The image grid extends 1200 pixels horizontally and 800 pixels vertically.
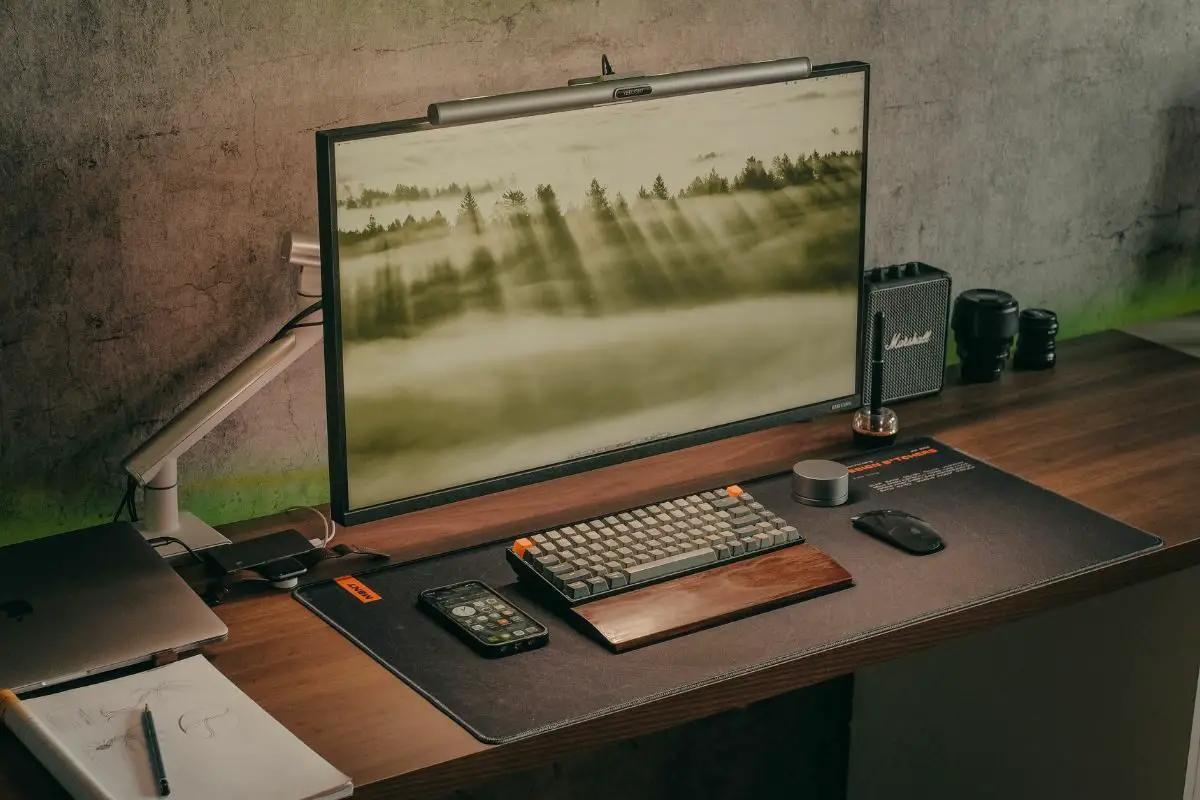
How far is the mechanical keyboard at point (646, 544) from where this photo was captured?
158 cm

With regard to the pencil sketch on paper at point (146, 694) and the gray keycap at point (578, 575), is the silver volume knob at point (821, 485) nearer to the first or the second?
the gray keycap at point (578, 575)

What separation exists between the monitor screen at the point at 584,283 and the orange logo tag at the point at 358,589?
0.08 metres

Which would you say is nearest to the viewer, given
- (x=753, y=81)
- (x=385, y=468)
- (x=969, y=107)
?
(x=385, y=468)

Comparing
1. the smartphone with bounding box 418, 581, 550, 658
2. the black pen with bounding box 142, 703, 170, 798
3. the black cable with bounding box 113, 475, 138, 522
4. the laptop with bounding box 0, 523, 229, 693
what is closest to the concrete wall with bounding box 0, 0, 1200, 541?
the black cable with bounding box 113, 475, 138, 522

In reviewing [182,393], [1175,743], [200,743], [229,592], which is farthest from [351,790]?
[1175,743]

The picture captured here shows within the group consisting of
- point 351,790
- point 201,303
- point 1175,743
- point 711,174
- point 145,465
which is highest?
point 711,174

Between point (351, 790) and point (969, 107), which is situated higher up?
point (969, 107)

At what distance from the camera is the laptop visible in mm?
1420

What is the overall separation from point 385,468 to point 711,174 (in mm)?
473

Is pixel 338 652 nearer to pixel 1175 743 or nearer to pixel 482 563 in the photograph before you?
pixel 482 563

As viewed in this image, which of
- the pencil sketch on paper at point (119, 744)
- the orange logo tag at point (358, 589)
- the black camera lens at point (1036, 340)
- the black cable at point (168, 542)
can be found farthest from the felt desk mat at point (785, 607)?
the black camera lens at point (1036, 340)

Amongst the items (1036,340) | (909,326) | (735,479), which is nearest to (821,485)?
(735,479)

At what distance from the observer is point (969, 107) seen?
226 cm

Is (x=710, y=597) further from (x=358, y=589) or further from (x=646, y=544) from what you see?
(x=358, y=589)
